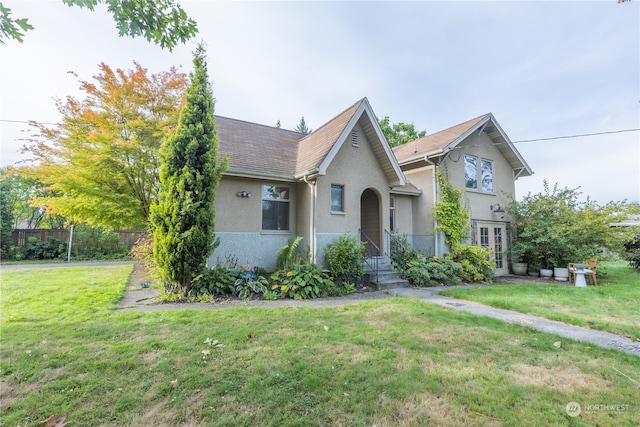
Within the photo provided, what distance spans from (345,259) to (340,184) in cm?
273

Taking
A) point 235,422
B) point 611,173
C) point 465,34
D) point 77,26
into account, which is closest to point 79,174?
point 77,26

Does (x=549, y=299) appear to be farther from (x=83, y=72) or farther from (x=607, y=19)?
(x=83, y=72)

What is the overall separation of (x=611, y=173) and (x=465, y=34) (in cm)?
1066

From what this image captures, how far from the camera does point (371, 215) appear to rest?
1241 centimetres

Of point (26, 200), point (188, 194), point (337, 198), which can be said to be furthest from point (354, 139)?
point (26, 200)

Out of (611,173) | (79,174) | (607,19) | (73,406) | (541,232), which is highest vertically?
(607,19)

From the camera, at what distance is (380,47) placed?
11.9m

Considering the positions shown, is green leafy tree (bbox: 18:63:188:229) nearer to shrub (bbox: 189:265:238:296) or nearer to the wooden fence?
shrub (bbox: 189:265:238:296)

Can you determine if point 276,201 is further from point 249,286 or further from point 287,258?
point 249,286

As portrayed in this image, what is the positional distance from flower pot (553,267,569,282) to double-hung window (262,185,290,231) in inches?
452

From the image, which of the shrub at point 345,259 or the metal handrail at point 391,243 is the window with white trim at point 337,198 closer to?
the shrub at point 345,259

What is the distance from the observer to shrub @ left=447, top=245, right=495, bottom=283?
11.7 meters

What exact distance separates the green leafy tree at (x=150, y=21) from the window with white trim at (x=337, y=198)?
271 inches

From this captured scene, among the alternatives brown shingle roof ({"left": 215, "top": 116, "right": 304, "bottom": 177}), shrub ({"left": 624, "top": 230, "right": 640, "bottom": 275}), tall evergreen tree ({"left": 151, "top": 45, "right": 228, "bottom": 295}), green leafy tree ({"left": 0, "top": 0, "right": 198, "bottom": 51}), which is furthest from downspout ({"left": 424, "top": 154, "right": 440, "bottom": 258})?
green leafy tree ({"left": 0, "top": 0, "right": 198, "bottom": 51})
